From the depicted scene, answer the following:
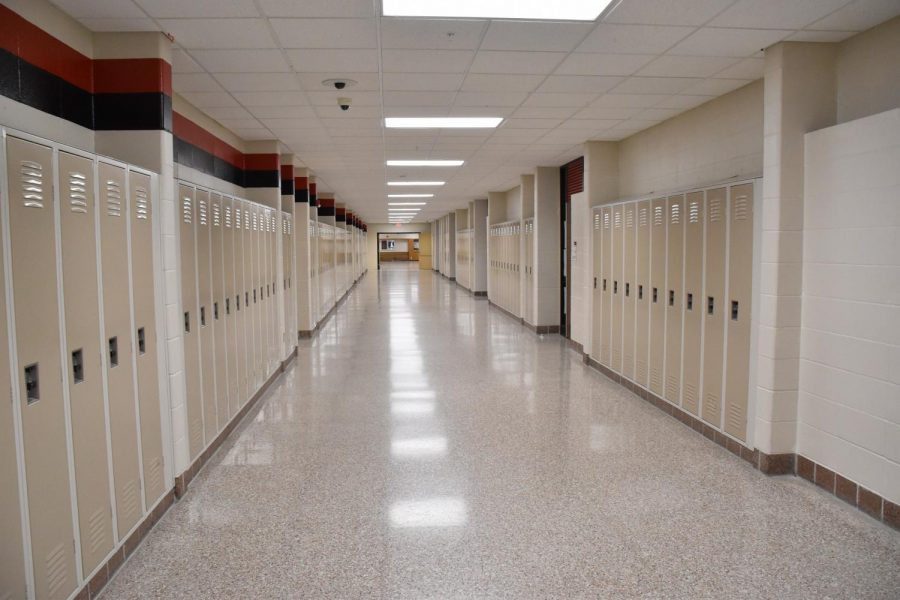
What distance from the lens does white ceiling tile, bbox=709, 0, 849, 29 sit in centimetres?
330

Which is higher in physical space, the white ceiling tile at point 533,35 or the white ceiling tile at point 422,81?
the white ceiling tile at point 422,81

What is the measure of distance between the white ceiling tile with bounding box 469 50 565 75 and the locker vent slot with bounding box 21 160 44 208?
2.77m

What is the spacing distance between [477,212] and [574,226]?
8.27 m

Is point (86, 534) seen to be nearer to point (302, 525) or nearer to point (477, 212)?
point (302, 525)

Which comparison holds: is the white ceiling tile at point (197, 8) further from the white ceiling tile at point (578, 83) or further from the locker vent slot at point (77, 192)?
the white ceiling tile at point (578, 83)

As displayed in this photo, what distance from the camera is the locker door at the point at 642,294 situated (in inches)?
233

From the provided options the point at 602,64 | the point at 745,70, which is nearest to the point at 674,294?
the point at 745,70

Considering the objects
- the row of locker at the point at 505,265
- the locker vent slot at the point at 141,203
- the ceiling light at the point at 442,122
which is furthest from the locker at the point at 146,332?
the row of locker at the point at 505,265

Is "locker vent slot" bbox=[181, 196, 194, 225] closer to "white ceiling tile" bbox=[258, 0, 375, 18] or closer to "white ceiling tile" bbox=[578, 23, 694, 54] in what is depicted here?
"white ceiling tile" bbox=[258, 0, 375, 18]

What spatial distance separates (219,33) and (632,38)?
8.46 ft

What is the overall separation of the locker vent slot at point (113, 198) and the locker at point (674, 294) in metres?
4.24

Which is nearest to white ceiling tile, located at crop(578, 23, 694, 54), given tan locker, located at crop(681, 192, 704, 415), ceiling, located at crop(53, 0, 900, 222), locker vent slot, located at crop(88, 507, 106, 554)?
ceiling, located at crop(53, 0, 900, 222)

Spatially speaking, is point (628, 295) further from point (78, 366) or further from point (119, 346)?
point (78, 366)

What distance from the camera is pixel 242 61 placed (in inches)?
164
